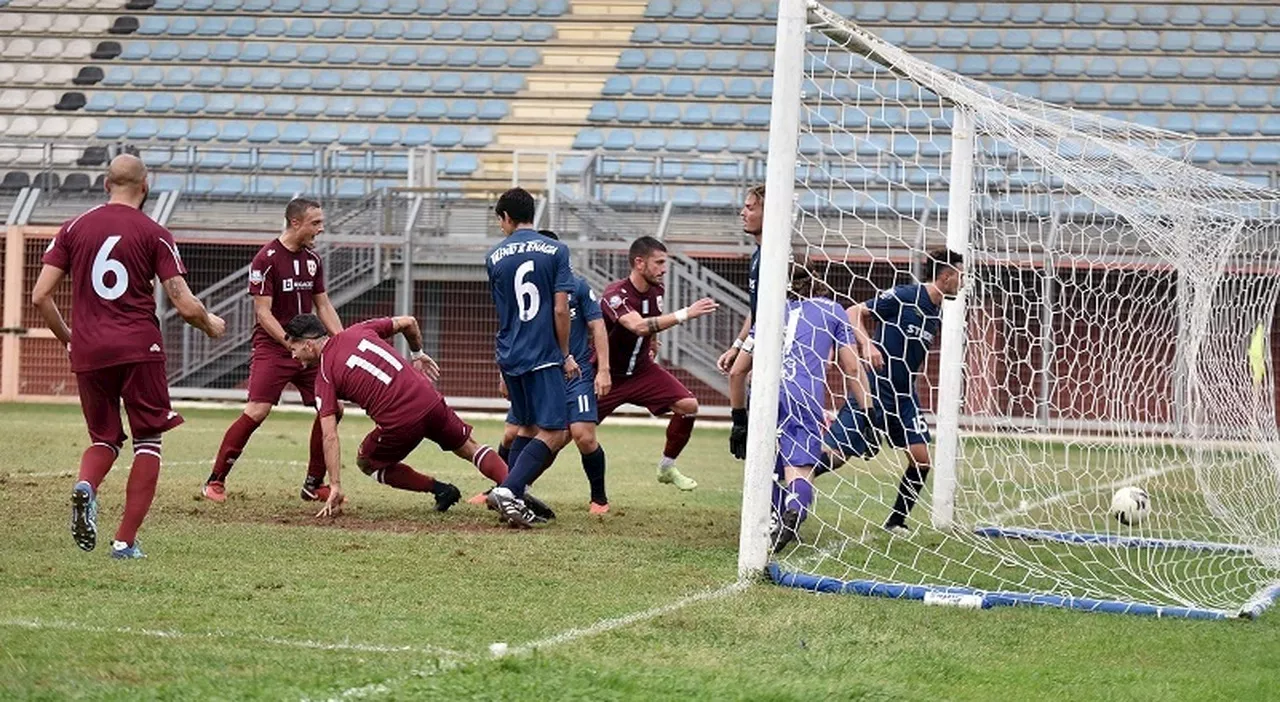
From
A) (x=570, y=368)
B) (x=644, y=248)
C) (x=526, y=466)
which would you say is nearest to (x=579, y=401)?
(x=570, y=368)

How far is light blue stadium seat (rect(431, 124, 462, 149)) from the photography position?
2423cm

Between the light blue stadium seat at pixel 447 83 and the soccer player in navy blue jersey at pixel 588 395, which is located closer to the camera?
the soccer player in navy blue jersey at pixel 588 395

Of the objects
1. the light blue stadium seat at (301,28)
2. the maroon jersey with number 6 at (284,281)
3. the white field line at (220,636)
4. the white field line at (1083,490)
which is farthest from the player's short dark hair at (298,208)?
the light blue stadium seat at (301,28)

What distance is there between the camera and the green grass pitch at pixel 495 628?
15.2ft

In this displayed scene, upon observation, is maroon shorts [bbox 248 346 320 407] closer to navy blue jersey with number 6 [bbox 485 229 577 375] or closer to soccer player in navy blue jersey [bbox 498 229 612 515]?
soccer player in navy blue jersey [bbox 498 229 612 515]

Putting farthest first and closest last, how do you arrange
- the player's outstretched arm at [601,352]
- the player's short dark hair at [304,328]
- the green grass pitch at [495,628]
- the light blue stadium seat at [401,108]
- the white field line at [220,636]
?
the light blue stadium seat at [401,108], the player's outstretched arm at [601,352], the player's short dark hair at [304,328], the white field line at [220,636], the green grass pitch at [495,628]

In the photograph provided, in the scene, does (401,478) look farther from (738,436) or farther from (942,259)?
(942,259)

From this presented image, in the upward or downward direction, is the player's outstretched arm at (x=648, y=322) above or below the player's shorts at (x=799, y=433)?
above

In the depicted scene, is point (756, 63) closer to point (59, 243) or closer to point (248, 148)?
point (248, 148)

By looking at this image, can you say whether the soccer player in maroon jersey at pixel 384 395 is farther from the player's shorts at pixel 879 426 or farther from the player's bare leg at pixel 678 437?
the player's bare leg at pixel 678 437

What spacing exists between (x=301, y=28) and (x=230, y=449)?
59.2ft

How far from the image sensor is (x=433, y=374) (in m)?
9.26

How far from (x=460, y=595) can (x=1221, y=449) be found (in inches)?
197

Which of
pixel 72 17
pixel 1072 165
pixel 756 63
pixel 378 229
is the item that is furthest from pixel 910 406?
pixel 72 17
